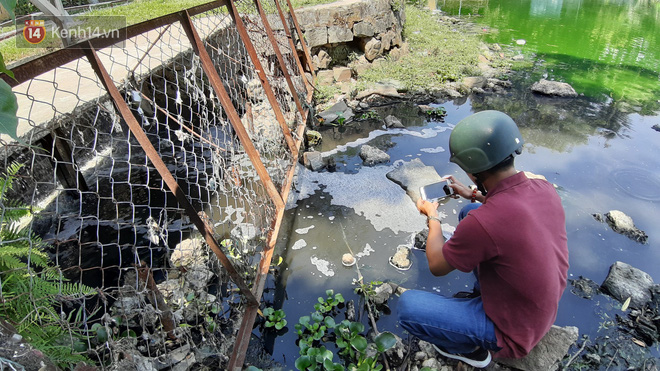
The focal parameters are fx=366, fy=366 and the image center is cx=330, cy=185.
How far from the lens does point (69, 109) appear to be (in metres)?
3.60

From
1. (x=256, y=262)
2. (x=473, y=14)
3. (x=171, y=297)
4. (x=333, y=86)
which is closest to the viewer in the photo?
(x=171, y=297)

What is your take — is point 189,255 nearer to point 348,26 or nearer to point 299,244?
point 299,244

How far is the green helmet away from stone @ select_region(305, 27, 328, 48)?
5565mm

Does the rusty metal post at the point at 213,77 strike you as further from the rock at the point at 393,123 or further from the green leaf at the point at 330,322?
the rock at the point at 393,123

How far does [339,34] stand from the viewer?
697 cm

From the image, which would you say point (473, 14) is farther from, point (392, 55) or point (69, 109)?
point (69, 109)

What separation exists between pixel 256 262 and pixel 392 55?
6.27 m

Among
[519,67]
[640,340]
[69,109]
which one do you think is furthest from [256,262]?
[519,67]

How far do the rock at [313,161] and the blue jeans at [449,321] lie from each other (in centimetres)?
252

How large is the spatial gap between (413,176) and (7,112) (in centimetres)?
386

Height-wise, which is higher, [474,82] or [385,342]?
[385,342]

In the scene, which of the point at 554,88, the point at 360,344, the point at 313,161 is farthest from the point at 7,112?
the point at 554,88

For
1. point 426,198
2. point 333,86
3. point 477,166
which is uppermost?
point 477,166

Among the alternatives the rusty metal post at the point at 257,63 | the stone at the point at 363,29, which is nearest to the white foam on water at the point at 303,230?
the rusty metal post at the point at 257,63
